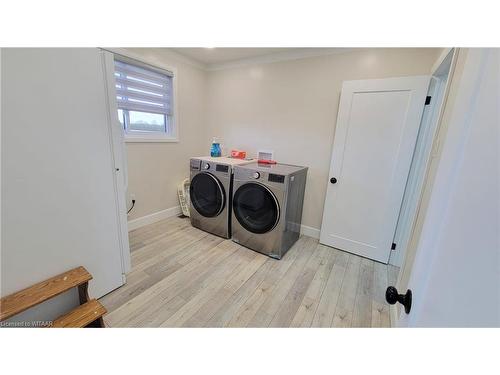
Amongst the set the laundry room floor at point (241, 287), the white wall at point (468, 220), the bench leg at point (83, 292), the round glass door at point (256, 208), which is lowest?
the laundry room floor at point (241, 287)

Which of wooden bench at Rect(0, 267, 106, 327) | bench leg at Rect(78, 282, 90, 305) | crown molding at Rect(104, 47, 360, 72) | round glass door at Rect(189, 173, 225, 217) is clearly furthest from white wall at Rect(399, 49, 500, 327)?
crown molding at Rect(104, 47, 360, 72)

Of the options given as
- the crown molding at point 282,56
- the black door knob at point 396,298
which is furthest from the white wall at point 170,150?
the black door knob at point 396,298

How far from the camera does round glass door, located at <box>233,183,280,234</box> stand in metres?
2.16

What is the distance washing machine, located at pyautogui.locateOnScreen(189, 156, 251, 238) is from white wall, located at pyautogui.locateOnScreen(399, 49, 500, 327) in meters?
1.97

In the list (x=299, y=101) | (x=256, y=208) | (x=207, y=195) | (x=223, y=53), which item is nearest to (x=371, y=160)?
(x=299, y=101)

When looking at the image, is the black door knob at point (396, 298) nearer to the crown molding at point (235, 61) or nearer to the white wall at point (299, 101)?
the white wall at point (299, 101)

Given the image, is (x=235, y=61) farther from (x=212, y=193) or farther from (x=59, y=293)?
(x=59, y=293)

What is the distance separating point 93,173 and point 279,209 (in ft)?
5.24

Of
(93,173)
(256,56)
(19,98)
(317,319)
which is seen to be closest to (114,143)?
(93,173)

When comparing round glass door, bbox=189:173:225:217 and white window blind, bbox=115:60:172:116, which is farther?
round glass door, bbox=189:173:225:217

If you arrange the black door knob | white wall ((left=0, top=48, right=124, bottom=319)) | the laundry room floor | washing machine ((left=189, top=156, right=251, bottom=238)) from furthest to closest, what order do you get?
1. washing machine ((left=189, top=156, right=251, bottom=238))
2. the laundry room floor
3. white wall ((left=0, top=48, right=124, bottom=319))
4. the black door knob

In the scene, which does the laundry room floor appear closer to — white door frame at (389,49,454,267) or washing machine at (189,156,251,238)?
washing machine at (189,156,251,238)

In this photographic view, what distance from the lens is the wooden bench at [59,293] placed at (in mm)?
1082

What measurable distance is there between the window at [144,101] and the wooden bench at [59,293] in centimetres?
172
